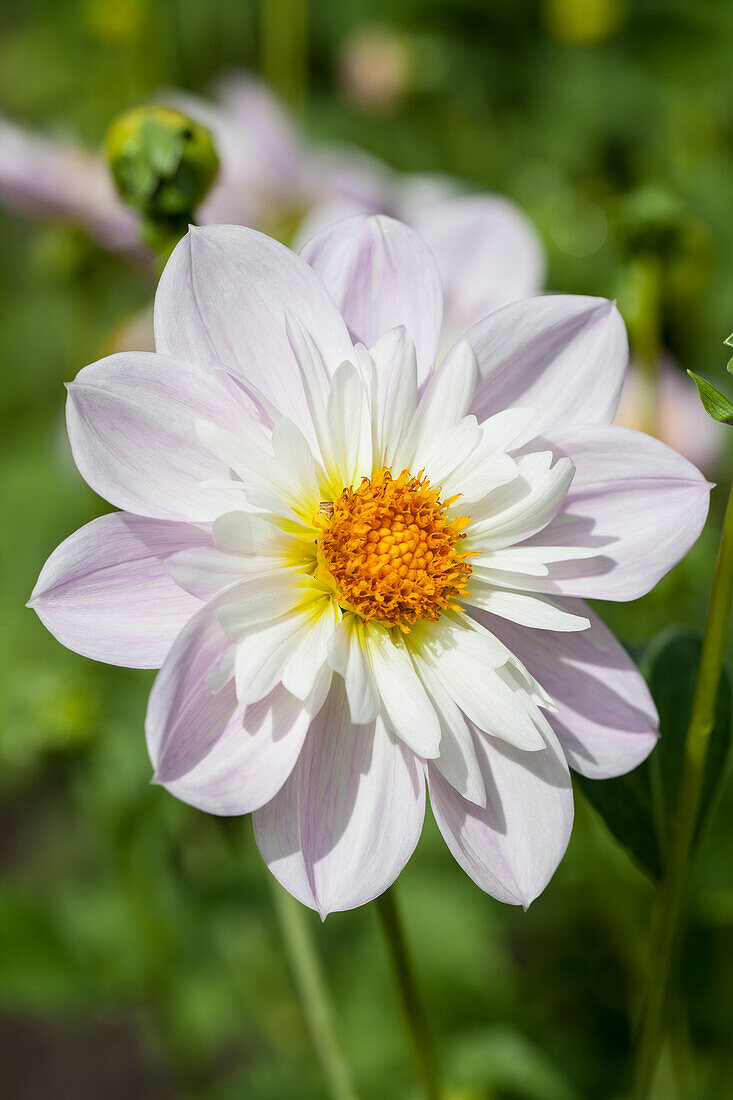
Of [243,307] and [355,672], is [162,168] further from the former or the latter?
[355,672]

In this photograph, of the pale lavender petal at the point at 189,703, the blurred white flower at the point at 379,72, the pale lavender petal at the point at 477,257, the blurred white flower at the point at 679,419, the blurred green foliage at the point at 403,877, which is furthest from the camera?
the blurred white flower at the point at 379,72

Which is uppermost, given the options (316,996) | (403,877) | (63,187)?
(63,187)

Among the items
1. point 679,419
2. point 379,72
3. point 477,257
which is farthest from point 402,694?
point 379,72

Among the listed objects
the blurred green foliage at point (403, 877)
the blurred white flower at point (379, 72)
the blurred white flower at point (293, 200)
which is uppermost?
the blurred white flower at point (379, 72)

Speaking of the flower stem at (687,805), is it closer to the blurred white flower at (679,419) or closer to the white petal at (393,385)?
the white petal at (393,385)

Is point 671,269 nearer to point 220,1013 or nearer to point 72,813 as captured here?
point 220,1013

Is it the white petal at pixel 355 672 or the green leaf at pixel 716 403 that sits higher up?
the green leaf at pixel 716 403

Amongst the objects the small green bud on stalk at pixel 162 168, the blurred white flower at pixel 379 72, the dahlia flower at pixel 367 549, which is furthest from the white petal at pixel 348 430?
the blurred white flower at pixel 379 72
